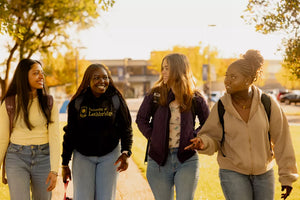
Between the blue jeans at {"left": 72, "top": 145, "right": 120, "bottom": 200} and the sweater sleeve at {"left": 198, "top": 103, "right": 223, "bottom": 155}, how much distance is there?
1.03m

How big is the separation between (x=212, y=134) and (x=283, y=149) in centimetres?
62

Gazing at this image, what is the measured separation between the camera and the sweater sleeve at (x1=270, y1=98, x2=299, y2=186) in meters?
3.11

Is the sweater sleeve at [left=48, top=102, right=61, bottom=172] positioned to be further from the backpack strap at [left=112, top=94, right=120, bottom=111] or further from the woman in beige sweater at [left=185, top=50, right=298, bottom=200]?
the woman in beige sweater at [left=185, top=50, right=298, bottom=200]

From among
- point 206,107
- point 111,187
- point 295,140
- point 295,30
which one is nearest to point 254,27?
point 295,30

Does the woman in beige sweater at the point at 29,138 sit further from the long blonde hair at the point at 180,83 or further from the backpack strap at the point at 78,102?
the long blonde hair at the point at 180,83

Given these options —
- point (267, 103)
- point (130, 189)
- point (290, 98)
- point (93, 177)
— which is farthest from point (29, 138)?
point (290, 98)

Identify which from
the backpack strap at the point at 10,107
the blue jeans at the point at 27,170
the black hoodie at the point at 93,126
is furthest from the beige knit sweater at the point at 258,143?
the backpack strap at the point at 10,107

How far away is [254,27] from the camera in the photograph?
1096cm

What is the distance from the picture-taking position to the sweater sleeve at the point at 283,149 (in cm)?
311

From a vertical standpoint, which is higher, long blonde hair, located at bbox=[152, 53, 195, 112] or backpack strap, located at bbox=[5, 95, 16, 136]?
long blonde hair, located at bbox=[152, 53, 195, 112]

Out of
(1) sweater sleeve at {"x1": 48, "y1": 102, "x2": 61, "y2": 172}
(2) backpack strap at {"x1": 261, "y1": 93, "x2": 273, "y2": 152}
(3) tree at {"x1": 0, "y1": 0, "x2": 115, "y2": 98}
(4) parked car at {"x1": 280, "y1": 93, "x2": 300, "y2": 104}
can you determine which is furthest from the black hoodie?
(4) parked car at {"x1": 280, "y1": 93, "x2": 300, "y2": 104}

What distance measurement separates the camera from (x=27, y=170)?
142 inches

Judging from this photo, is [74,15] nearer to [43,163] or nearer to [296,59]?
[296,59]

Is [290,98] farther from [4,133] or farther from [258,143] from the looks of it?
[4,133]
